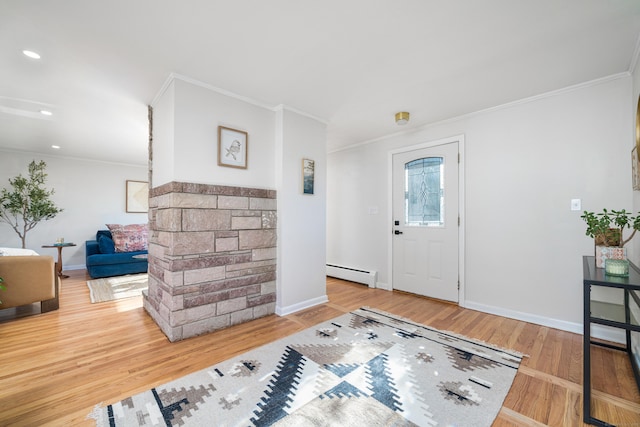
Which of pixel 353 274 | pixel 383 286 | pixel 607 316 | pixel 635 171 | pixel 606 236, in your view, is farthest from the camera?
pixel 353 274

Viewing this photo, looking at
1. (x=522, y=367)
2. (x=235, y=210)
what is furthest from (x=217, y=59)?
(x=522, y=367)

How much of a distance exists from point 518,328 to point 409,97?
Result: 2554mm

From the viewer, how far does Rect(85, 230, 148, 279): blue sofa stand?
15.6ft

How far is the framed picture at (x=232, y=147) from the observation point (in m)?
2.64

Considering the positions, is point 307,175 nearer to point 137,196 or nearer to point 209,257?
point 209,257

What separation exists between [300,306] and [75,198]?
5.67 metres

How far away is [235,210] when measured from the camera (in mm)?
2699

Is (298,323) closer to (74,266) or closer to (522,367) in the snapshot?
(522,367)

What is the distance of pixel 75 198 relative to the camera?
5.62m

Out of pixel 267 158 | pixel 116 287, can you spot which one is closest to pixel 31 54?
pixel 267 158

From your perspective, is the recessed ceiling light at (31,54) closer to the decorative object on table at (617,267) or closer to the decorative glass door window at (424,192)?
the decorative glass door window at (424,192)

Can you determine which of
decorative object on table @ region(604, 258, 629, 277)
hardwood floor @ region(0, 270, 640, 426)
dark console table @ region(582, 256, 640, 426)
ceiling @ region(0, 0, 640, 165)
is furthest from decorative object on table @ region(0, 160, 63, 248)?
decorative object on table @ region(604, 258, 629, 277)

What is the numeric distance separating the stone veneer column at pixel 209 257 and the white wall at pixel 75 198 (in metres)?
4.16

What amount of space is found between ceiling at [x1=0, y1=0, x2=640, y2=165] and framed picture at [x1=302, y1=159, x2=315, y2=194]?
62cm
